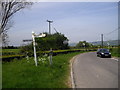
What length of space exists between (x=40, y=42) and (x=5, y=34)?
1596 centimetres

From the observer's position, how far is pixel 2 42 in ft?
113

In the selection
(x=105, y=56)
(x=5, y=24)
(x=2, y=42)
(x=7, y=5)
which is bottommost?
(x=105, y=56)

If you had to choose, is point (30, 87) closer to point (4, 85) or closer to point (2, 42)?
point (4, 85)

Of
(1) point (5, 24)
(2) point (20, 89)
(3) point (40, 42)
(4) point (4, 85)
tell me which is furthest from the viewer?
(1) point (5, 24)

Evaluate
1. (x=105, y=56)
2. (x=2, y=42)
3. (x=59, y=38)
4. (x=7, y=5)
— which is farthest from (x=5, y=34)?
(x=59, y=38)

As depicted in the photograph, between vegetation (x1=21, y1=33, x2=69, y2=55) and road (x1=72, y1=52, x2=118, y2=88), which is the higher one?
vegetation (x1=21, y1=33, x2=69, y2=55)

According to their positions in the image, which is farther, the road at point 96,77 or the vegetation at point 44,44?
the vegetation at point 44,44

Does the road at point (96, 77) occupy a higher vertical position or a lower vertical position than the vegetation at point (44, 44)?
lower

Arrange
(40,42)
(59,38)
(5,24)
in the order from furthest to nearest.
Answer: (59,38) → (5,24) → (40,42)

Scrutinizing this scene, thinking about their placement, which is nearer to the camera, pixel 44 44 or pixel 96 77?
pixel 96 77

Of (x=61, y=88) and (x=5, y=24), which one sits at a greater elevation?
(x=5, y=24)

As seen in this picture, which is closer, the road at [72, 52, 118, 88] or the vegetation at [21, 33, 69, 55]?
the road at [72, 52, 118, 88]

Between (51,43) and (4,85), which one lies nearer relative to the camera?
(4,85)

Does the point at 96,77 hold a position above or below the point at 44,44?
below
